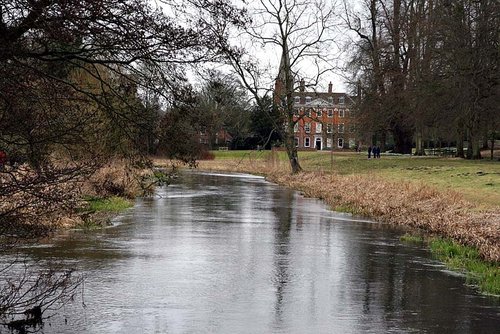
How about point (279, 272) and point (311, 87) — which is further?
point (311, 87)

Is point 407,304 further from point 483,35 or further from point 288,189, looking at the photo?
point 483,35

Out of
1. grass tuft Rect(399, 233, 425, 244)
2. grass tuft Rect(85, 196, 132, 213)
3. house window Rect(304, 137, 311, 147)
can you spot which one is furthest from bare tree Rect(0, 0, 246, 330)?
house window Rect(304, 137, 311, 147)

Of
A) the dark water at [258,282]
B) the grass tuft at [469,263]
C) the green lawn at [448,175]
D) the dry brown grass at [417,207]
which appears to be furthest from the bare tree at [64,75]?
the green lawn at [448,175]

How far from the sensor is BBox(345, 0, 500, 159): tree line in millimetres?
39188

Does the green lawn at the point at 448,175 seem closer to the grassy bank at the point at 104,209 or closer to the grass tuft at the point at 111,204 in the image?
the grassy bank at the point at 104,209

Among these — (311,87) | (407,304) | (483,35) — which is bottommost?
(407,304)

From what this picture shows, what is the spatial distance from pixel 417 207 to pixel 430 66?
86.6 ft

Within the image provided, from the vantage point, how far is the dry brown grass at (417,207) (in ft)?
47.8

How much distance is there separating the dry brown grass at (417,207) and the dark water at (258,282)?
3.64 ft

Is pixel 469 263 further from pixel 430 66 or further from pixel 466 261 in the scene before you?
pixel 430 66

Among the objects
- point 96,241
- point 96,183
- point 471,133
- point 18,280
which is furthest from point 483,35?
point 18,280

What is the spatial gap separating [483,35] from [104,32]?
36731mm

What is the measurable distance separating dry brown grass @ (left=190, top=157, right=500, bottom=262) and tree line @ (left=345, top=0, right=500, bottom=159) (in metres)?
11.0

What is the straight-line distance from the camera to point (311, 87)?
1652 inches
